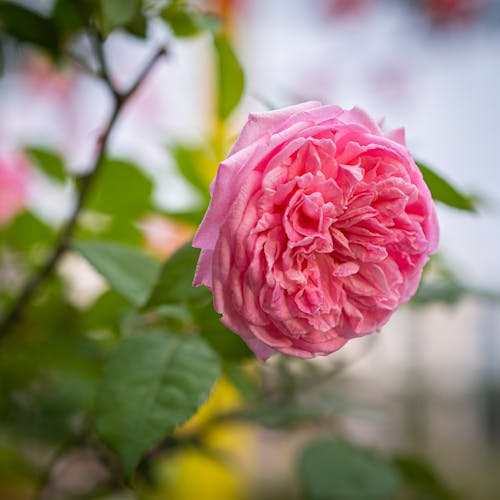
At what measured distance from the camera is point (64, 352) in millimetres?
428

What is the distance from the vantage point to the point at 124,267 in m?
0.32

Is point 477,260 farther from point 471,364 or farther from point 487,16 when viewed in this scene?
point 487,16

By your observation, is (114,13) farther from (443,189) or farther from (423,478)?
(423,478)

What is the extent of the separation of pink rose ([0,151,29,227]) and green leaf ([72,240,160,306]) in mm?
443

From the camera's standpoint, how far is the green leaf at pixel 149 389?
9.2 inches

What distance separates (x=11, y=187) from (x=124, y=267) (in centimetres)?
49

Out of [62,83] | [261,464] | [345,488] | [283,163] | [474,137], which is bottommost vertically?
[261,464]

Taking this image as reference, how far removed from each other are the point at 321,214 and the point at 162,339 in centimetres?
12

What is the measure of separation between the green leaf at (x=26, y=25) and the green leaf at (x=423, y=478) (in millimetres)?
412

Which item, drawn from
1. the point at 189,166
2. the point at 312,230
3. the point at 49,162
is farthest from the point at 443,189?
the point at 49,162

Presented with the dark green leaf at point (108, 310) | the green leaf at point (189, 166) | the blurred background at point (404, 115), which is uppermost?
the green leaf at point (189, 166)

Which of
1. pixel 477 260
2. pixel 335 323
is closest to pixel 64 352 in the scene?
pixel 335 323

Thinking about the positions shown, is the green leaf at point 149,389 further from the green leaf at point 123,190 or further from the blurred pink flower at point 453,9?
the blurred pink flower at point 453,9

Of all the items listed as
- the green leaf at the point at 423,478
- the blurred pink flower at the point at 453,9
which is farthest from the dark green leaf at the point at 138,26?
the blurred pink flower at the point at 453,9
